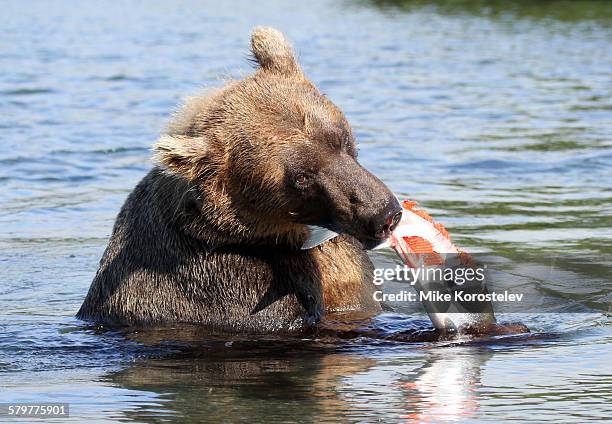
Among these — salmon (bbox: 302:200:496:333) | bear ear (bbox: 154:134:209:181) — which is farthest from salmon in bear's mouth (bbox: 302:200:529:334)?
bear ear (bbox: 154:134:209:181)

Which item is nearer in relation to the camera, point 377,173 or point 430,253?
point 430,253

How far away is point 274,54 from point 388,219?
1.45 meters

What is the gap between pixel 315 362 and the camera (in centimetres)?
702

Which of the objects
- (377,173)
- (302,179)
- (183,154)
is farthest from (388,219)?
(377,173)

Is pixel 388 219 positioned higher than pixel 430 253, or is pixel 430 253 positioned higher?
pixel 388 219

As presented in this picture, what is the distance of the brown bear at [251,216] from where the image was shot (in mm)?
6926

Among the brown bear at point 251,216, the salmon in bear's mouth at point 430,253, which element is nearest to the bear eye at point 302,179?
the brown bear at point 251,216

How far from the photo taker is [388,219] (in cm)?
665

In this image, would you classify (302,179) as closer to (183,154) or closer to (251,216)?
(251,216)

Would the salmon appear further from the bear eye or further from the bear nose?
the bear eye

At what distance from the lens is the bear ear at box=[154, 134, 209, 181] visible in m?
6.97

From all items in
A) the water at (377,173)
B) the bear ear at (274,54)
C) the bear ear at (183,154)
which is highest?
the bear ear at (274,54)

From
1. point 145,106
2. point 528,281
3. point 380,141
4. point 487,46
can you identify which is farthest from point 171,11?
point 528,281

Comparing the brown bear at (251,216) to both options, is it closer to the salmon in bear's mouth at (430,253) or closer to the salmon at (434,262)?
the salmon in bear's mouth at (430,253)
